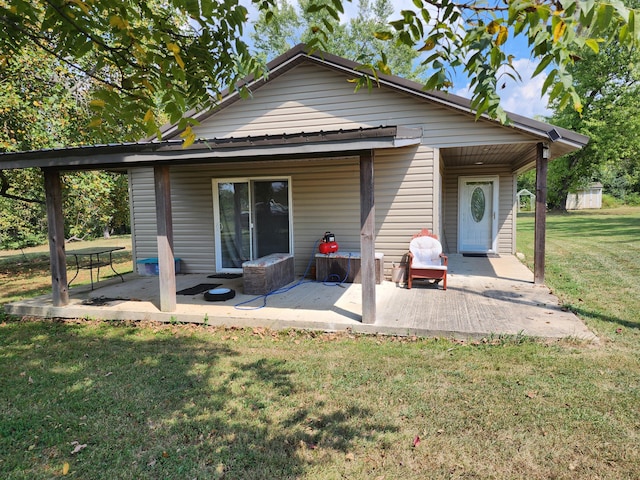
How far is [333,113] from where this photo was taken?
7711 mm

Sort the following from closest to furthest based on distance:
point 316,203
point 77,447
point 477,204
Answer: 1. point 77,447
2. point 316,203
3. point 477,204

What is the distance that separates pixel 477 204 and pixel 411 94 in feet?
16.5

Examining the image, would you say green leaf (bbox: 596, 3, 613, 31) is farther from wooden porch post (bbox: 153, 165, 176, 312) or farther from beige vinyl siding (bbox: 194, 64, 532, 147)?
beige vinyl siding (bbox: 194, 64, 532, 147)

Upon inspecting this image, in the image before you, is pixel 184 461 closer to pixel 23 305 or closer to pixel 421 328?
pixel 421 328

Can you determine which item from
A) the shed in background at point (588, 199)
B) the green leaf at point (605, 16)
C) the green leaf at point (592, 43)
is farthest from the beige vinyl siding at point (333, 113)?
the shed in background at point (588, 199)

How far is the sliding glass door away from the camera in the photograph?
8164 mm

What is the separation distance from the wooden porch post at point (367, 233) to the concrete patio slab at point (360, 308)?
10.2 inches

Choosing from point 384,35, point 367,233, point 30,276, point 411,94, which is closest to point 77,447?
point 384,35

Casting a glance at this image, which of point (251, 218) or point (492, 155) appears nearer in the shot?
point (251, 218)

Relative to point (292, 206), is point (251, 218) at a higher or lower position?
lower

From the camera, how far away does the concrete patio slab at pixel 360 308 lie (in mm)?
4594

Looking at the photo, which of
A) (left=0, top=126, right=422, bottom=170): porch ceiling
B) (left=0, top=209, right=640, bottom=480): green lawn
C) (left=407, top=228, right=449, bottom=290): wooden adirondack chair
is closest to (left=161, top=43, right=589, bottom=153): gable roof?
(left=0, top=126, right=422, bottom=170): porch ceiling

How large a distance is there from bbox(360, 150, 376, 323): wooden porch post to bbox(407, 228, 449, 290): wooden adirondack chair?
2285 millimetres

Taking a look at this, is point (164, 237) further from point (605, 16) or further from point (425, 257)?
point (605, 16)
